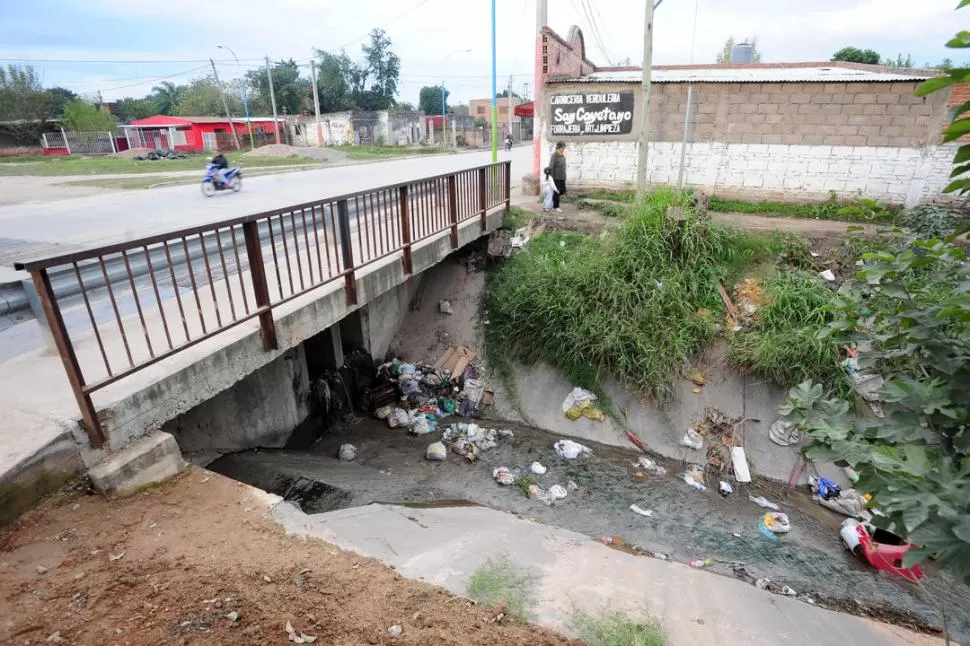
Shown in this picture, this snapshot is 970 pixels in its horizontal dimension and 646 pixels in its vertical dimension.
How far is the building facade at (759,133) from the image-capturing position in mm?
9383

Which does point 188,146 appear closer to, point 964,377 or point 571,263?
point 571,263

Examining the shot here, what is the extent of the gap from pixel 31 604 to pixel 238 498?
103 cm

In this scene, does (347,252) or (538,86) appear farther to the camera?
(538,86)

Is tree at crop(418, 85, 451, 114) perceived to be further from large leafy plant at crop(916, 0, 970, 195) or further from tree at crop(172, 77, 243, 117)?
large leafy plant at crop(916, 0, 970, 195)

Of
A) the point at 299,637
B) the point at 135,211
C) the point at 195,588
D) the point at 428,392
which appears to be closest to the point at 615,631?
the point at 299,637

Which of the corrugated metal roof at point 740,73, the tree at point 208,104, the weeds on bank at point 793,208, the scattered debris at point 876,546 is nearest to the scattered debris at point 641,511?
the scattered debris at point 876,546

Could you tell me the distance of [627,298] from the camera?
720 centimetres

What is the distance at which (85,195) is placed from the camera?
39.5 feet

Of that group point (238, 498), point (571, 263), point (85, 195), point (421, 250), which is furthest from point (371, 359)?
point (85, 195)

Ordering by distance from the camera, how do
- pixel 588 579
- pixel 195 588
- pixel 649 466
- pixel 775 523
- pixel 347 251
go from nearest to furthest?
pixel 195 588
pixel 588 579
pixel 347 251
pixel 775 523
pixel 649 466

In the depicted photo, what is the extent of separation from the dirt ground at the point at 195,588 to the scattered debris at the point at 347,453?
310cm

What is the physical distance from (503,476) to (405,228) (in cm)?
298

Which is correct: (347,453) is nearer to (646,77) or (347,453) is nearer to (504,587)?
(504,587)

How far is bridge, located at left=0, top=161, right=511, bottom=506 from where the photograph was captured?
2.97 metres
